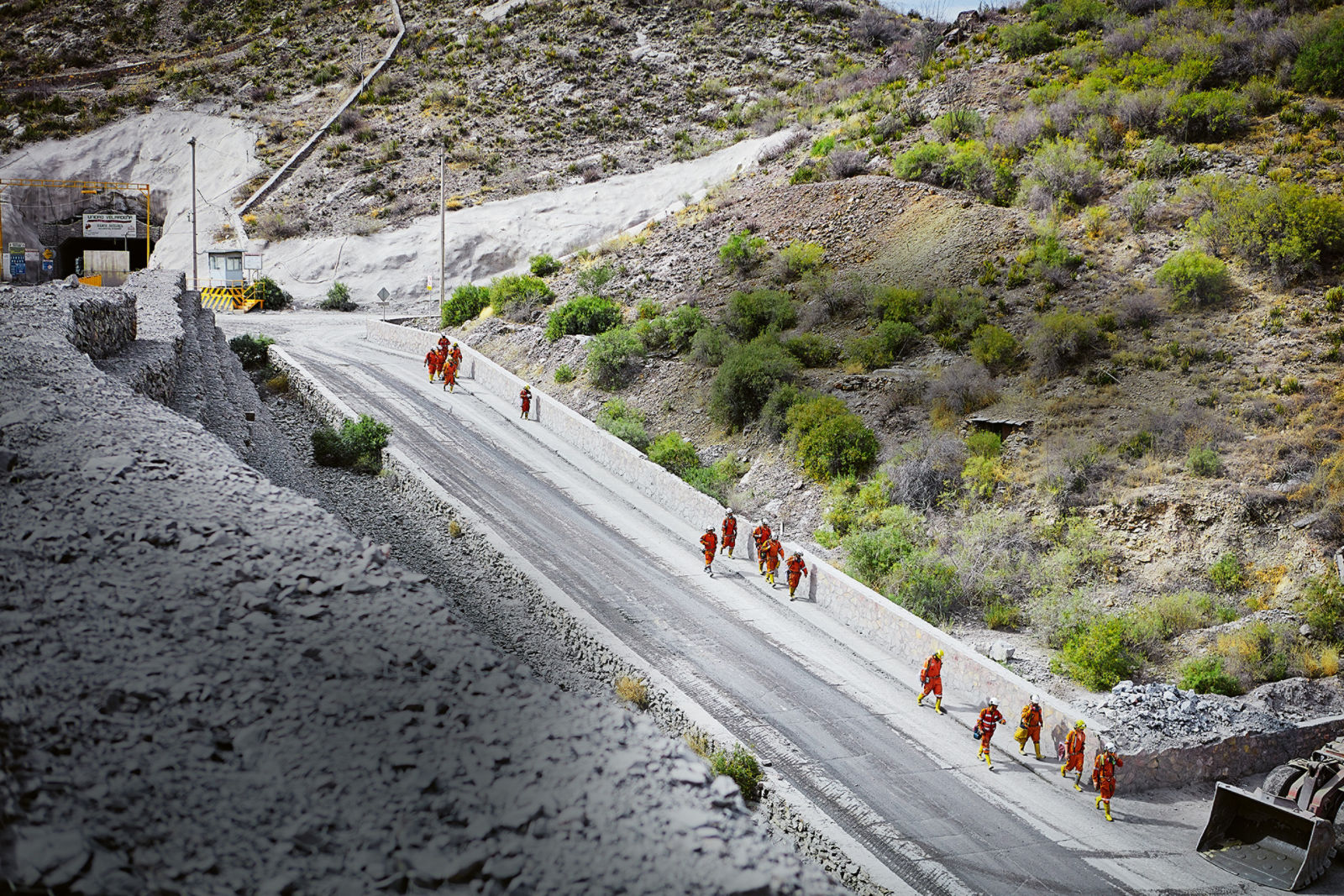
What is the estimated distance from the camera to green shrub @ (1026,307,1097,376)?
26.8 m

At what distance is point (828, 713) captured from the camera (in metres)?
15.4

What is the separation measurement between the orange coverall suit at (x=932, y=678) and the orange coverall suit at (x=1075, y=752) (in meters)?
2.32

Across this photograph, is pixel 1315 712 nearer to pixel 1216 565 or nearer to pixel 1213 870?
pixel 1216 565

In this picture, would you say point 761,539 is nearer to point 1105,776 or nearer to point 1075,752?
point 1075,752

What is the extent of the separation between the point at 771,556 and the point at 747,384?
9.98m

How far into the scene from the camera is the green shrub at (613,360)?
34.2 meters

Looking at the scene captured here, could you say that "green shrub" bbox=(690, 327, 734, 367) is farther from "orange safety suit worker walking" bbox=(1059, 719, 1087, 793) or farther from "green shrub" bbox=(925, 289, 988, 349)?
"orange safety suit worker walking" bbox=(1059, 719, 1087, 793)

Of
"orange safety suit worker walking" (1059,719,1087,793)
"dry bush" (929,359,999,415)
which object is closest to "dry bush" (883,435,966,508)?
"dry bush" (929,359,999,415)

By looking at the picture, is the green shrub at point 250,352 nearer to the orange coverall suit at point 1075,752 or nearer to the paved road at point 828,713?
the paved road at point 828,713

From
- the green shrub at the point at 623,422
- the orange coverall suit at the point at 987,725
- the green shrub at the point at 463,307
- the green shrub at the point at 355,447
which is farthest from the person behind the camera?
the green shrub at the point at 463,307

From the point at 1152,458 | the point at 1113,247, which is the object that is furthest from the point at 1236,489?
the point at 1113,247

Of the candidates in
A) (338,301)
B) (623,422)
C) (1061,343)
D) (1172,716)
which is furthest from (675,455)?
(338,301)

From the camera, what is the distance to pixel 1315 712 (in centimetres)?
1555

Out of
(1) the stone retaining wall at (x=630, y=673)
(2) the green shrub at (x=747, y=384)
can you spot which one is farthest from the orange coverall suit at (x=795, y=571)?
(2) the green shrub at (x=747, y=384)
